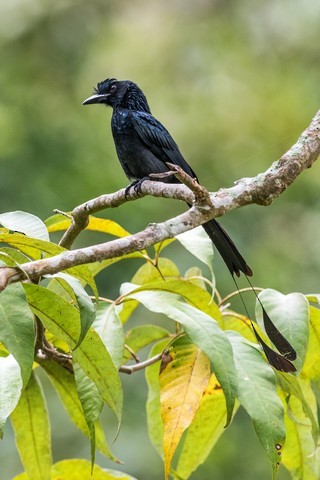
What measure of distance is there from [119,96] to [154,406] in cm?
208

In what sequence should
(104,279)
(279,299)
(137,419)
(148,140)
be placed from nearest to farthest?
(279,299)
(148,140)
(137,419)
(104,279)

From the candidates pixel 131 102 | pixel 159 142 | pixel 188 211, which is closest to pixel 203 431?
pixel 188 211

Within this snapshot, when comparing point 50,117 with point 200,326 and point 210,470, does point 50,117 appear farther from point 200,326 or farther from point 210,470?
point 200,326

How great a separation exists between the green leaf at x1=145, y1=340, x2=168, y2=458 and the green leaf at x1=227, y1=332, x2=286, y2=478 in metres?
0.30

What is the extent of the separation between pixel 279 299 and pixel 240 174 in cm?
523

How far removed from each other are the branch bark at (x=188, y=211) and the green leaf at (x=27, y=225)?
162 millimetres

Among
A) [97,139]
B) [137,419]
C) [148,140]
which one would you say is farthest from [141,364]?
[97,139]

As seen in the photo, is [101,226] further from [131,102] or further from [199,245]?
[131,102]

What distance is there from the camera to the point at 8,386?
124 cm

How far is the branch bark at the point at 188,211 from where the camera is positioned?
4.87ft

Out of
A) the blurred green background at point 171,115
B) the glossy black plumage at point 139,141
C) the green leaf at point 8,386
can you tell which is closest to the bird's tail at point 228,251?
the glossy black plumage at point 139,141

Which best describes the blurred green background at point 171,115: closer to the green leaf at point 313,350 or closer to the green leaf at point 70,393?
the green leaf at point 70,393

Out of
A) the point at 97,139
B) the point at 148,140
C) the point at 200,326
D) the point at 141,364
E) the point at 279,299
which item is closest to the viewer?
the point at 200,326

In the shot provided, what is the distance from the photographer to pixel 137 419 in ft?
17.1
